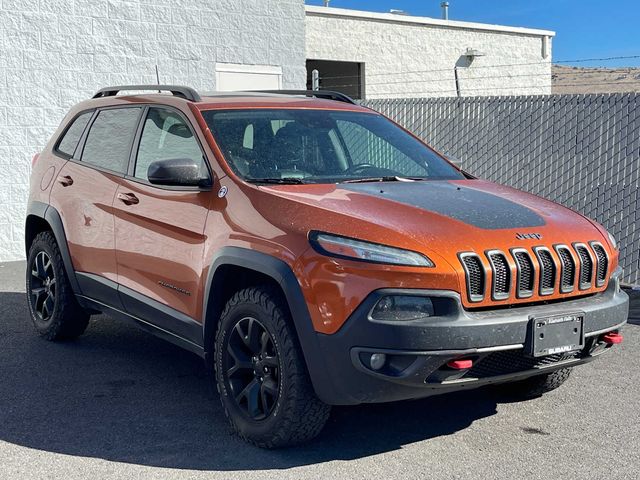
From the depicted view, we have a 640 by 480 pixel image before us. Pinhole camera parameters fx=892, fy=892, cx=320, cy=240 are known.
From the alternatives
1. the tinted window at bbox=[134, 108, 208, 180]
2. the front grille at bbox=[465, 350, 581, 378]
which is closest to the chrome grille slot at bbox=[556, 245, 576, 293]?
the front grille at bbox=[465, 350, 581, 378]

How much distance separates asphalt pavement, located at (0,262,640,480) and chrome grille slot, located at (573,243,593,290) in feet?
2.75

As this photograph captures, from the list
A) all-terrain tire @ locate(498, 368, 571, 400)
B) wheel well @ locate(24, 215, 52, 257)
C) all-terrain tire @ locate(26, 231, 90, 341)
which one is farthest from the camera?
wheel well @ locate(24, 215, 52, 257)

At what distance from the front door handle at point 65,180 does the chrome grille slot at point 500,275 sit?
11.3 ft

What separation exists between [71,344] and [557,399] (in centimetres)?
363

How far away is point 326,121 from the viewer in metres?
5.73

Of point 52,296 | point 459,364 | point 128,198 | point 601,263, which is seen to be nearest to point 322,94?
point 128,198

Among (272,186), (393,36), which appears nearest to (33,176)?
(272,186)

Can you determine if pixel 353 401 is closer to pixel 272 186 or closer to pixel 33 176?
pixel 272 186

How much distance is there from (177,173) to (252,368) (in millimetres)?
1134

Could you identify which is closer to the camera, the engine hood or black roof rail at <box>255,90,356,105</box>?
the engine hood

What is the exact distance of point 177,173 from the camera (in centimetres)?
482

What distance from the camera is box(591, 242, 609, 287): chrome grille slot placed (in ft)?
14.9

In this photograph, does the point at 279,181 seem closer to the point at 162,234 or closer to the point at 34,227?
the point at 162,234

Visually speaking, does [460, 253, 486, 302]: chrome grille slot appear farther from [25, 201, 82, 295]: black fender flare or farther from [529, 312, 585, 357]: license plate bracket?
[25, 201, 82, 295]: black fender flare
